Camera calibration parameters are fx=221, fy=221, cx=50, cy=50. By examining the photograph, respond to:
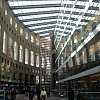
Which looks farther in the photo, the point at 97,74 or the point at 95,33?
the point at 95,33

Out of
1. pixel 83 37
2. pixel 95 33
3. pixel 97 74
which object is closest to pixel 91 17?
pixel 95 33

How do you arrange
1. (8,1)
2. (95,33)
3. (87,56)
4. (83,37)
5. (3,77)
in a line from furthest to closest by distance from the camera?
(8,1) → (3,77) → (83,37) → (87,56) → (95,33)

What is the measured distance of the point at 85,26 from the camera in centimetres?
2200

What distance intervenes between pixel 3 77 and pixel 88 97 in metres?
29.7

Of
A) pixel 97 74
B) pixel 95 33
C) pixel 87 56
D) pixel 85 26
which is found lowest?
pixel 97 74

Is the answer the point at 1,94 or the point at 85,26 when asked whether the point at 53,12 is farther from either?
the point at 1,94

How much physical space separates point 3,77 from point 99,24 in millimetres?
31613

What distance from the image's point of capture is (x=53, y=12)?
162 feet

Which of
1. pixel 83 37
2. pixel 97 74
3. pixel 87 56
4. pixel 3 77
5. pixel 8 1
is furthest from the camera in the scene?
pixel 8 1

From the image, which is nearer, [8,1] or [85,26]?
[85,26]

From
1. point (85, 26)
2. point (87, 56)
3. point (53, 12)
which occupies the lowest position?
point (87, 56)

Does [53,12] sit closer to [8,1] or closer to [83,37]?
[8,1]

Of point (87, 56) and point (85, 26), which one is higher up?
point (85, 26)

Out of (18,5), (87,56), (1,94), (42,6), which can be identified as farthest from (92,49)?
(18,5)
